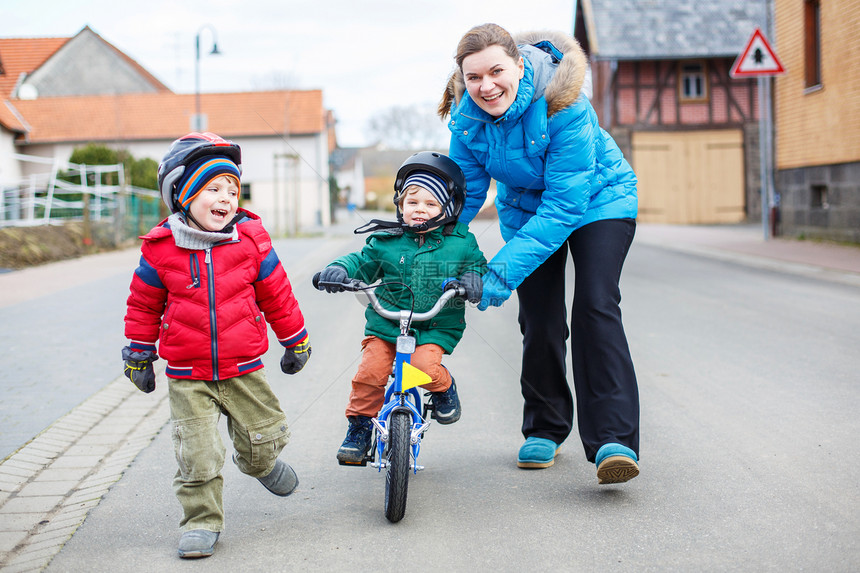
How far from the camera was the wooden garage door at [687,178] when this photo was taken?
3011 centimetres

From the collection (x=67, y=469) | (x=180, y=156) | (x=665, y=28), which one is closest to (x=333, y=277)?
(x=180, y=156)

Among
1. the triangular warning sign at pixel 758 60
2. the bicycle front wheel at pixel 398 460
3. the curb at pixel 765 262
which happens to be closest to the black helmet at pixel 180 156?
the bicycle front wheel at pixel 398 460

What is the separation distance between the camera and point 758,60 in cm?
1542

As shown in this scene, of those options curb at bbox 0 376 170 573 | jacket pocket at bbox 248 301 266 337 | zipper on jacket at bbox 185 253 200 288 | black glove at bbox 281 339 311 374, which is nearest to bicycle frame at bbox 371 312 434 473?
black glove at bbox 281 339 311 374

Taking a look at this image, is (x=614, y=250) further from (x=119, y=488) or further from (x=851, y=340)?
(x=851, y=340)

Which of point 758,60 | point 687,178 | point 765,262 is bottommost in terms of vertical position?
point 765,262

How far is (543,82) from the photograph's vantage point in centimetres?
372

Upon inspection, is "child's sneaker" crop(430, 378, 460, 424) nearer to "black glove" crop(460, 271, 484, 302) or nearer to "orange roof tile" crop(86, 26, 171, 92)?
"black glove" crop(460, 271, 484, 302)

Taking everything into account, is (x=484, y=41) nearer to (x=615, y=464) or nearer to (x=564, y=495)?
(x=615, y=464)

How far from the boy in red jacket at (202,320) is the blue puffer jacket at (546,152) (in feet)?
3.32

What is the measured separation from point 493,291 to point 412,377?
1.53 ft

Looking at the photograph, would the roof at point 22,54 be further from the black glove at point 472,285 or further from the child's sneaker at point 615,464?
the child's sneaker at point 615,464

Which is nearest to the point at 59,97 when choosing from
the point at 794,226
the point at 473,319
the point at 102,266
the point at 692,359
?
the point at 102,266

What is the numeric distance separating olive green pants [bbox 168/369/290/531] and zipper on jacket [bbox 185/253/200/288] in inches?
14.5
